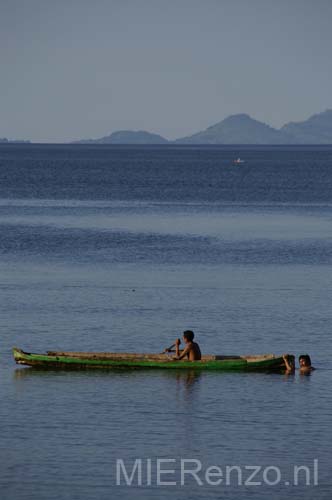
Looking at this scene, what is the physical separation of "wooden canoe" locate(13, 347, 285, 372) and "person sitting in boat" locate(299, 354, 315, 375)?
0.55 m

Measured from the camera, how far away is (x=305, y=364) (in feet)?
118

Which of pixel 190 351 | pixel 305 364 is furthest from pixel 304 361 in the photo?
pixel 190 351

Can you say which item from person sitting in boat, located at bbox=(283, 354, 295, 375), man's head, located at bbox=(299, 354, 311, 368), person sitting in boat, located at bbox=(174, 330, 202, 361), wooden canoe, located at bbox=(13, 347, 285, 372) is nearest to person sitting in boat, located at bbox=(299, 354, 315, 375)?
man's head, located at bbox=(299, 354, 311, 368)

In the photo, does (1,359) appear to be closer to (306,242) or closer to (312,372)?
(312,372)

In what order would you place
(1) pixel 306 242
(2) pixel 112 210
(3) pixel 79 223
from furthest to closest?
1. (2) pixel 112 210
2. (3) pixel 79 223
3. (1) pixel 306 242

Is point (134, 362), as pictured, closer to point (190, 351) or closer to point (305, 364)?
point (190, 351)

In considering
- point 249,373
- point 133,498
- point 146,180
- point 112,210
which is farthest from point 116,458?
point 146,180

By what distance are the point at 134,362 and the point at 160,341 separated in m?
4.76

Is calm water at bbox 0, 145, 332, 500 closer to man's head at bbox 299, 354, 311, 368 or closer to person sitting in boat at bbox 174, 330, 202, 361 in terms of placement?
person sitting in boat at bbox 174, 330, 202, 361

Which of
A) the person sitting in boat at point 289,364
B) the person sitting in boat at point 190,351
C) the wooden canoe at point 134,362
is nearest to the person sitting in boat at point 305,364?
the person sitting in boat at point 289,364

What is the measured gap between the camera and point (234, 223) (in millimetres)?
88688

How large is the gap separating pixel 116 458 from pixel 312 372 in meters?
10.2

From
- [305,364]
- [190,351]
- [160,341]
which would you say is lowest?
[305,364]

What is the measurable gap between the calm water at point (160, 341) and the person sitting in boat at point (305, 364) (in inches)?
21.9
